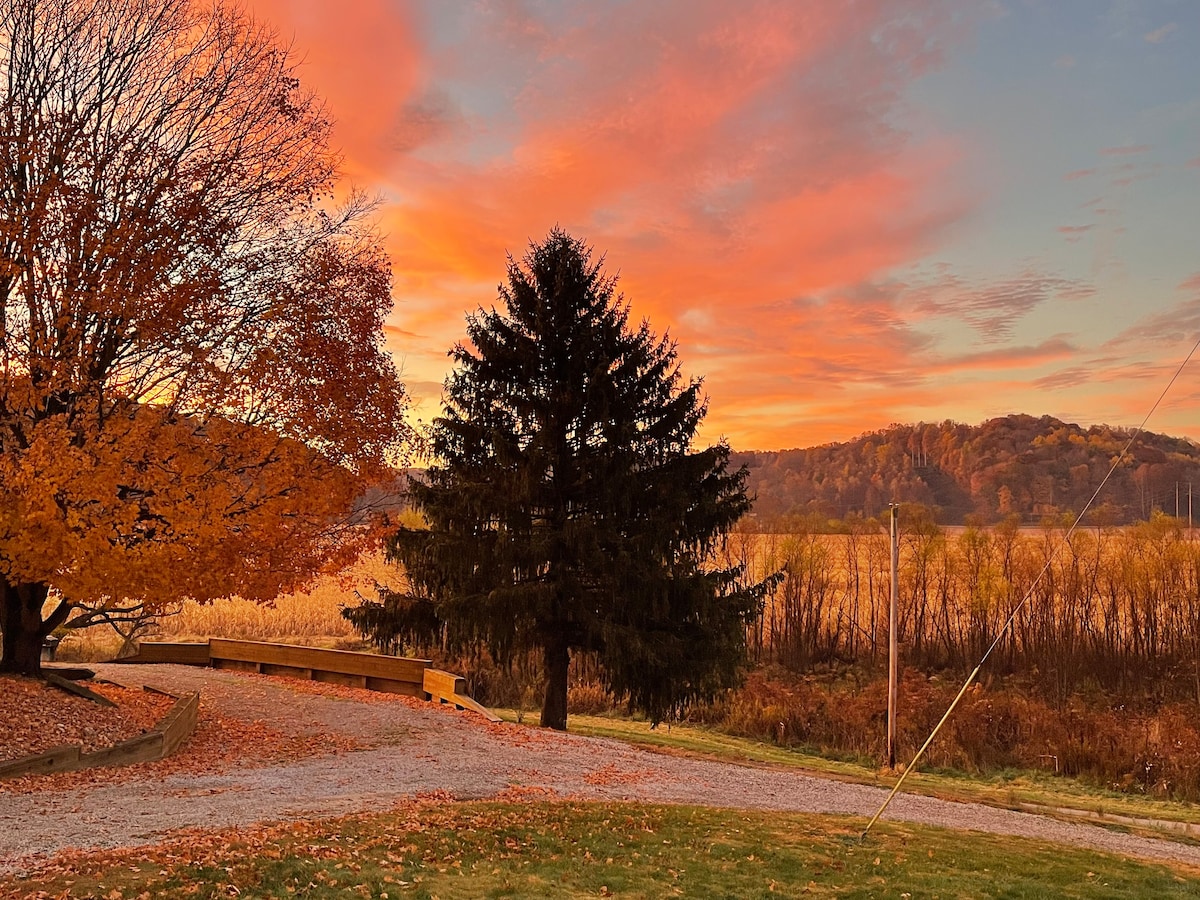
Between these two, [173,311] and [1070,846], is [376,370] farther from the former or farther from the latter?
[1070,846]

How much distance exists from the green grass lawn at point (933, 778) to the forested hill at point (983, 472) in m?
17.2

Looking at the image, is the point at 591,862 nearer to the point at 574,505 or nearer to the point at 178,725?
the point at 178,725

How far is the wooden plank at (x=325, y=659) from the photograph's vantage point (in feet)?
60.8

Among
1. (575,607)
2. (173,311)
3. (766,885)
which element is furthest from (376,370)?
(766,885)

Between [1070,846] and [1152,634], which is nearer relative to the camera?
[1070,846]

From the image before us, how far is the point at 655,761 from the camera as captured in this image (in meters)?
13.8

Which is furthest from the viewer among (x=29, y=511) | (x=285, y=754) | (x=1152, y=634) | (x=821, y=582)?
(x=821, y=582)

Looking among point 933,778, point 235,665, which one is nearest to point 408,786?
point 933,778

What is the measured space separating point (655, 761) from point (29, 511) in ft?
28.9

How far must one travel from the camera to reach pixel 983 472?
203 feet

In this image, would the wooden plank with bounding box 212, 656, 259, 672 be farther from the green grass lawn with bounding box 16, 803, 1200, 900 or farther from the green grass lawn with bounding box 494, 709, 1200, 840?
the green grass lawn with bounding box 16, 803, 1200, 900

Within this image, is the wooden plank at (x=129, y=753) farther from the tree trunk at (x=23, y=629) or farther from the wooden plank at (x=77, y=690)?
the tree trunk at (x=23, y=629)

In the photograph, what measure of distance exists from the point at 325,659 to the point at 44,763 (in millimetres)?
9650

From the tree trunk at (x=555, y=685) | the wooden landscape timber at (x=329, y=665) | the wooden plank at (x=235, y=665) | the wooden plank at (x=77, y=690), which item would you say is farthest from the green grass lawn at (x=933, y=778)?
the wooden plank at (x=77, y=690)
